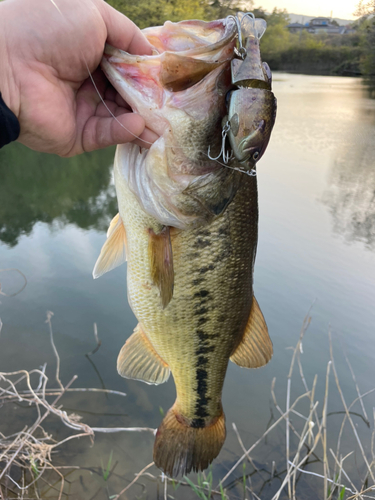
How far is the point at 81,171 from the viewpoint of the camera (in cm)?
891

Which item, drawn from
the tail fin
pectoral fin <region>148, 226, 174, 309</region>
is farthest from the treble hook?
the tail fin

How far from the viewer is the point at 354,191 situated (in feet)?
25.5

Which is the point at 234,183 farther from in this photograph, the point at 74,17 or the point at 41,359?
the point at 41,359

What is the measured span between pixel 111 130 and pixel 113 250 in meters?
0.57

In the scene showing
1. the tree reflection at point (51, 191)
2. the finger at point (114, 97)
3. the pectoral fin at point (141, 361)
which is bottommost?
the tree reflection at point (51, 191)

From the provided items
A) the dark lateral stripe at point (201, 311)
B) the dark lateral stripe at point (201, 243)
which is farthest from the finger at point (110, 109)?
the dark lateral stripe at point (201, 311)

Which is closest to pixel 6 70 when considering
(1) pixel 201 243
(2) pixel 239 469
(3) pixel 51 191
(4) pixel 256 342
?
(1) pixel 201 243

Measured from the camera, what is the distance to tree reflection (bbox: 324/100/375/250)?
6.25 meters

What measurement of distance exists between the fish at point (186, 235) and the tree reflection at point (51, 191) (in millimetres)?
4428

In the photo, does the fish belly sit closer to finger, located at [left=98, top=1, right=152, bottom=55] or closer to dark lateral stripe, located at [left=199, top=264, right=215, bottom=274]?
dark lateral stripe, located at [left=199, top=264, right=215, bottom=274]

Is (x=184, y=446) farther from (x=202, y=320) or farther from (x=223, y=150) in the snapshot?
(x=223, y=150)

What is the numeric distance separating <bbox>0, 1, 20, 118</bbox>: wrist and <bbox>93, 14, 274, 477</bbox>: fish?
→ 0.32 meters

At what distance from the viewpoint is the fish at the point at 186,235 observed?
119 centimetres

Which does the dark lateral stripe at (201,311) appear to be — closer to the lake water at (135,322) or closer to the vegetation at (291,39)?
the lake water at (135,322)
